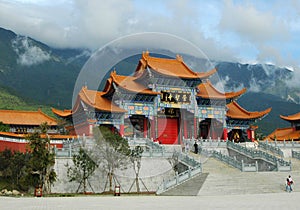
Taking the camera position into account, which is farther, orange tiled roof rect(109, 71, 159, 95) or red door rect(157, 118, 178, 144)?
red door rect(157, 118, 178, 144)

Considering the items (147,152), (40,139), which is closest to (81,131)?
(147,152)

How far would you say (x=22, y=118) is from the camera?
4709 cm

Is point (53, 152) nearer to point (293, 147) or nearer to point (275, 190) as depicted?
point (275, 190)

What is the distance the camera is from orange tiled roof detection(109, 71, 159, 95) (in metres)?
36.0

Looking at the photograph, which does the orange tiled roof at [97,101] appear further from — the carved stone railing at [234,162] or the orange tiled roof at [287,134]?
the orange tiled roof at [287,134]

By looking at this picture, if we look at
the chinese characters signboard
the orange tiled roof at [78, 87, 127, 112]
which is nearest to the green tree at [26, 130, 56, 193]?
the orange tiled roof at [78, 87, 127, 112]

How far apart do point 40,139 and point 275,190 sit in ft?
46.3

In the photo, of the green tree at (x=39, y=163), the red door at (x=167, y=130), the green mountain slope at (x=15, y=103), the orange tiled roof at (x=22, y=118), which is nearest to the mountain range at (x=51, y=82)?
the green mountain slope at (x=15, y=103)

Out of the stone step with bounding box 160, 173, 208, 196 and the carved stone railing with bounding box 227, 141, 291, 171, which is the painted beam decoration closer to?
the carved stone railing with bounding box 227, 141, 291, 171

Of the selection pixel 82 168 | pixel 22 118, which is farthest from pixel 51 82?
pixel 82 168

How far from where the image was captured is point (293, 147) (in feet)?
120

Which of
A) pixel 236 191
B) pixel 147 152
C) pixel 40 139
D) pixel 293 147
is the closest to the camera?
pixel 236 191

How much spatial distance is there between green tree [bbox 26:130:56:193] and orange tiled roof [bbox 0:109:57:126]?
73.5 ft

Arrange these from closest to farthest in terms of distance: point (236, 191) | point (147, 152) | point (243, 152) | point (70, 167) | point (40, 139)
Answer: point (236, 191) < point (40, 139) < point (70, 167) < point (147, 152) < point (243, 152)
